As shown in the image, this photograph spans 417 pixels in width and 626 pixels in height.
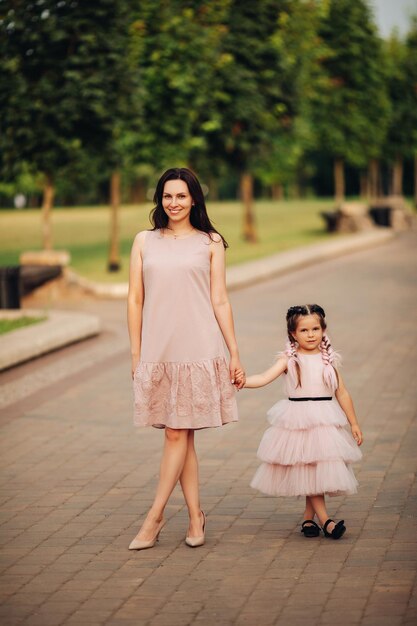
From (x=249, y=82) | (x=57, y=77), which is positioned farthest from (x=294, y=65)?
(x=57, y=77)

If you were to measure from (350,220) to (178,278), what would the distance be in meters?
31.9

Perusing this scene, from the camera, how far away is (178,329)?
599 centimetres

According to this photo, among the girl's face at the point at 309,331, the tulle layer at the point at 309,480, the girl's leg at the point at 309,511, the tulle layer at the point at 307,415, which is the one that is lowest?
the girl's leg at the point at 309,511

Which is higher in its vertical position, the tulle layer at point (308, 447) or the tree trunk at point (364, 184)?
the tulle layer at point (308, 447)

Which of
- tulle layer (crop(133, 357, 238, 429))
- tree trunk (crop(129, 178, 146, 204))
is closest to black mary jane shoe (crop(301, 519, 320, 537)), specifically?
tulle layer (crop(133, 357, 238, 429))

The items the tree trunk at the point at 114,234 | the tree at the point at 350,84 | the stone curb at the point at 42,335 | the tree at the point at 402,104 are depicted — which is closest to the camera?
the stone curb at the point at 42,335

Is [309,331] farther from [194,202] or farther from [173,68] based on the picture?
[173,68]

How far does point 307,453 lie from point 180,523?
36.7 inches

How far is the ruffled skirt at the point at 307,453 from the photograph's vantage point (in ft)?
20.0

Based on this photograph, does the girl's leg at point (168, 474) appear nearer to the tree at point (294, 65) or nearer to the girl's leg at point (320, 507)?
the girl's leg at point (320, 507)

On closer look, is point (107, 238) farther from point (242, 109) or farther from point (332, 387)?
point (332, 387)

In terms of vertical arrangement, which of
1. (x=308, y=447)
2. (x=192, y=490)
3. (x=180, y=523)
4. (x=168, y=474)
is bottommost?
(x=180, y=523)

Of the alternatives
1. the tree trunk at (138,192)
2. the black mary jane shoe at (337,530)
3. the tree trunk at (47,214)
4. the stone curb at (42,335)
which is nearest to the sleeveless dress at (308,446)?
the black mary jane shoe at (337,530)

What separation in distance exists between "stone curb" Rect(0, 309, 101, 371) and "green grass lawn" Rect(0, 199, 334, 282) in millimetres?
7708
